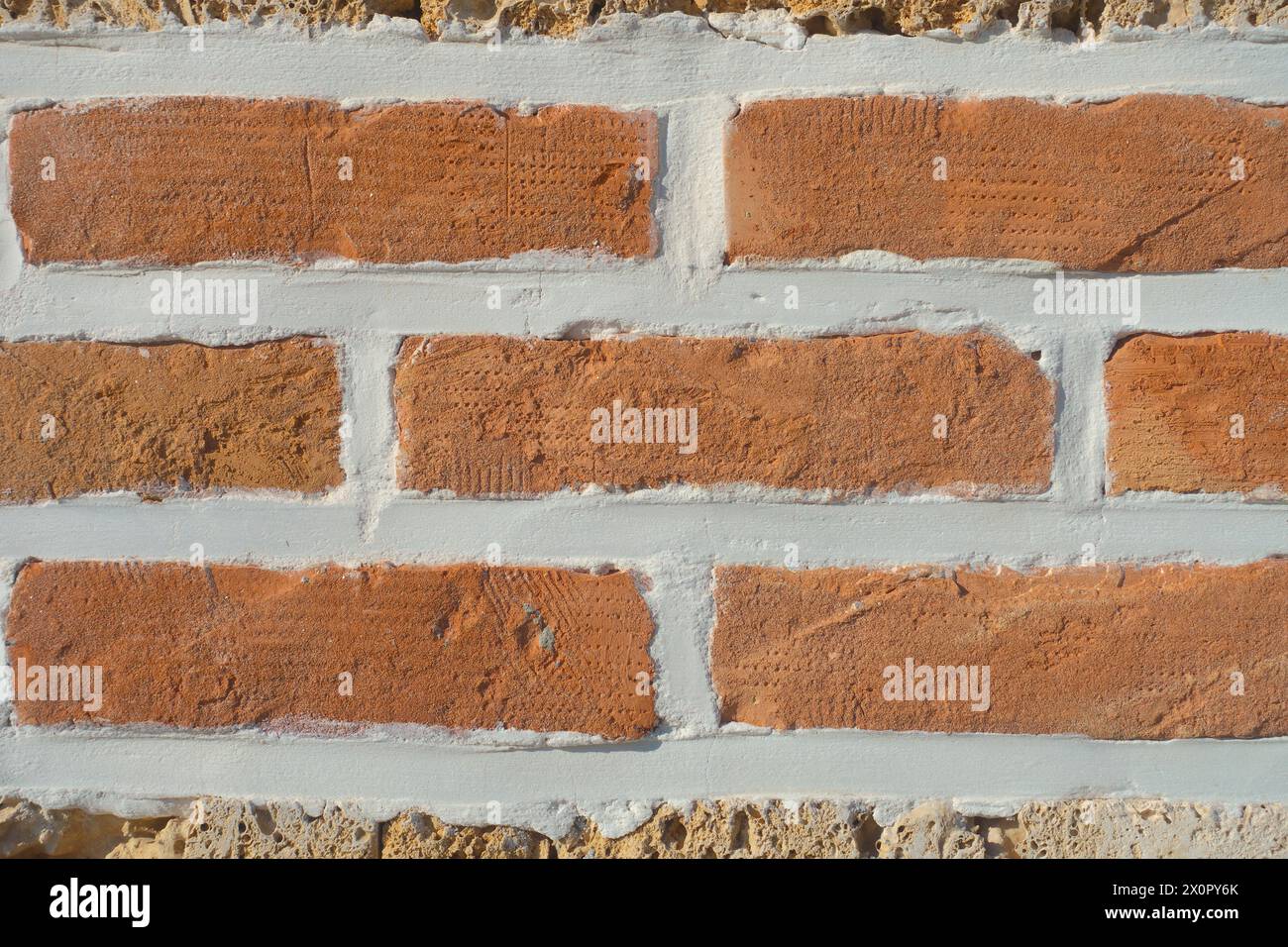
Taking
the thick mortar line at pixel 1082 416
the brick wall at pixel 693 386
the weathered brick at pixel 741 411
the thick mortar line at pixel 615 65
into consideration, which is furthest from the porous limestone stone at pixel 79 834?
the thick mortar line at pixel 1082 416

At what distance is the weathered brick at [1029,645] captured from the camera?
553mm

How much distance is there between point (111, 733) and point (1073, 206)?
2.39ft

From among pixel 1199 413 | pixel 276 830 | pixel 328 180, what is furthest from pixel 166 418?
pixel 1199 413

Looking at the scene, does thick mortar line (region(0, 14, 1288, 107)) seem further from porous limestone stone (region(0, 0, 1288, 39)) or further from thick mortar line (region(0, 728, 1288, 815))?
thick mortar line (region(0, 728, 1288, 815))

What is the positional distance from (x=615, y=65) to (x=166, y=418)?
0.37 m

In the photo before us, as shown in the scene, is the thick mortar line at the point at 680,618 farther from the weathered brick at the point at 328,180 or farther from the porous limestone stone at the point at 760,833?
the weathered brick at the point at 328,180

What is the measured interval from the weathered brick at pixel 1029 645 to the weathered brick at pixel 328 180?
26cm

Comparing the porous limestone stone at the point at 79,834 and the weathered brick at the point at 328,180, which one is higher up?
the weathered brick at the point at 328,180

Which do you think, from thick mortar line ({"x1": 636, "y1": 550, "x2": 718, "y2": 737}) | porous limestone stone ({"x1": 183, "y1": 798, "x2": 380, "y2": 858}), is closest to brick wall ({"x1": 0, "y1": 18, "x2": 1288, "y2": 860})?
thick mortar line ({"x1": 636, "y1": 550, "x2": 718, "y2": 737})

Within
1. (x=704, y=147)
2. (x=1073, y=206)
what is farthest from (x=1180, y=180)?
A: (x=704, y=147)

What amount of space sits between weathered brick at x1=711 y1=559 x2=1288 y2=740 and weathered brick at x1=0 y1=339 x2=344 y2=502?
0.95 ft

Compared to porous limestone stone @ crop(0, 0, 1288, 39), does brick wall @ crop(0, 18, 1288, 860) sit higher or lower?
lower

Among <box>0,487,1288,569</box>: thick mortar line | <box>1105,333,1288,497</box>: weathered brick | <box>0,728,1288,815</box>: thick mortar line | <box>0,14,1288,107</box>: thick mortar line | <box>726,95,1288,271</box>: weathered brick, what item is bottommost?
<box>0,728,1288,815</box>: thick mortar line

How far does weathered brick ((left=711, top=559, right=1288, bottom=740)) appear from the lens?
553 millimetres
